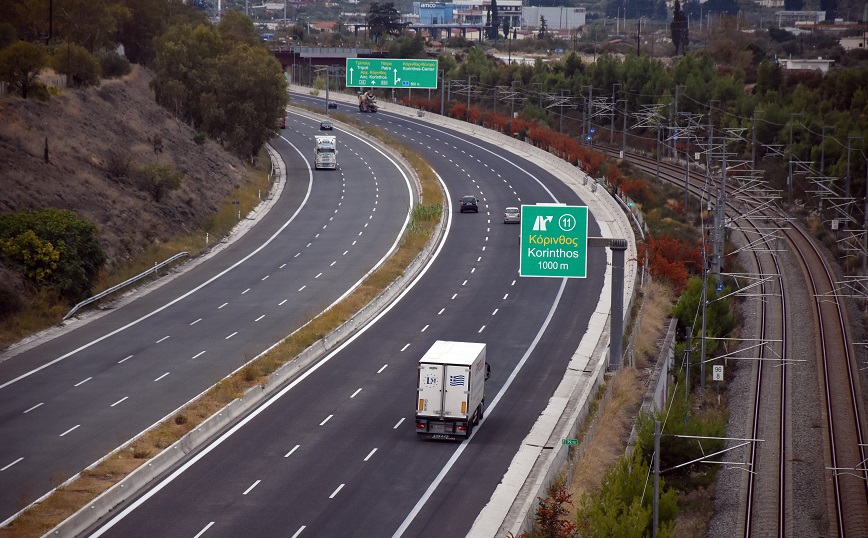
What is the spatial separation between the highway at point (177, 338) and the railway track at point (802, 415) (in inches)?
816

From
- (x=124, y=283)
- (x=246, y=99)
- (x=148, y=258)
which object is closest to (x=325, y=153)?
(x=246, y=99)

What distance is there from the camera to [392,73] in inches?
4882

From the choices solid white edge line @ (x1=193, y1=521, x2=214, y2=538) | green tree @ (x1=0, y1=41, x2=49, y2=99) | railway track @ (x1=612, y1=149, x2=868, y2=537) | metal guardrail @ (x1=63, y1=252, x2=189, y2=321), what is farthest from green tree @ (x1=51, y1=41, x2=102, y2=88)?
solid white edge line @ (x1=193, y1=521, x2=214, y2=538)

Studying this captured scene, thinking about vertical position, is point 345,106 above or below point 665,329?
above

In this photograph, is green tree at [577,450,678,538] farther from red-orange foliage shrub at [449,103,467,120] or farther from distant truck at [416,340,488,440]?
red-orange foliage shrub at [449,103,467,120]

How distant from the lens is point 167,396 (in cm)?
4144

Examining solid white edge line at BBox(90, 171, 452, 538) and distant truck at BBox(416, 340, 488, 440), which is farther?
distant truck at BBox(416, 340, 488, 440)

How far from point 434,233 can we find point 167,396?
120 ft

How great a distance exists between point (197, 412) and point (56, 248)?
18983mm

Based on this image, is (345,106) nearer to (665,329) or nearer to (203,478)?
(665,329)

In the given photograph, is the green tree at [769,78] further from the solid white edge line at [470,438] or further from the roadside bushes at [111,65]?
the solid white edge line at [470,438]

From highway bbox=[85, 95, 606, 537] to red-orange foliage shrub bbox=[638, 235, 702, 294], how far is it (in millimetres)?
3356

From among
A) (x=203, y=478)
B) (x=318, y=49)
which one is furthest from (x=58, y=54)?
(x=318, y=49)

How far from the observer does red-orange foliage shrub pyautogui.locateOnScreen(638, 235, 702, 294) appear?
68.4 metres
